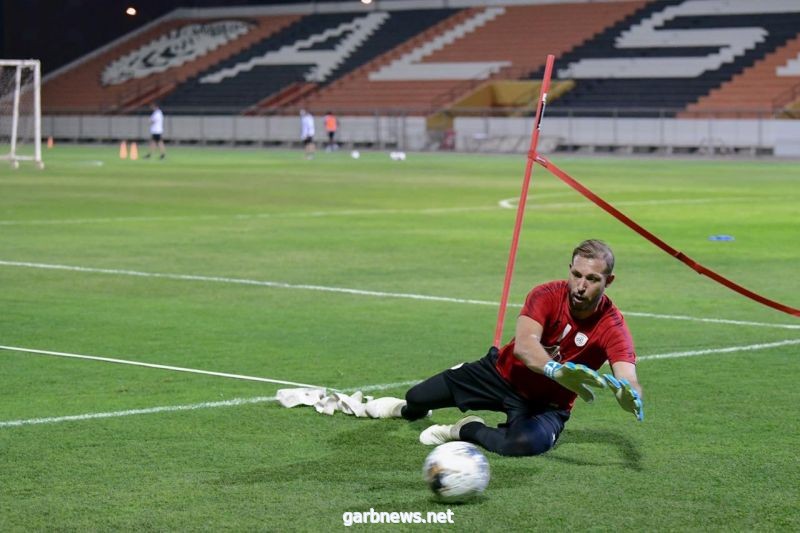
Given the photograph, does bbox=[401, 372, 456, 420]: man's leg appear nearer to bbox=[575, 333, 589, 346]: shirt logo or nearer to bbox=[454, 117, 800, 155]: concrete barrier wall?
bbox=[575, 333, 589, 346]: shirt logo

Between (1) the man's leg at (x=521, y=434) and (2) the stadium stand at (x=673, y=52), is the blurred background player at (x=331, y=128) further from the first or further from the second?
(1) the man's leg at (x=521, y=434)

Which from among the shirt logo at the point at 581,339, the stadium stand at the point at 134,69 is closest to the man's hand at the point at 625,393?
the shirt logo at the point at 581,339

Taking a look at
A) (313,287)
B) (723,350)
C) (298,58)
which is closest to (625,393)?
(723,350)

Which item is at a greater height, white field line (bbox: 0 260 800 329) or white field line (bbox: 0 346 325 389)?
white field line (bbox: 0 260 800 329)

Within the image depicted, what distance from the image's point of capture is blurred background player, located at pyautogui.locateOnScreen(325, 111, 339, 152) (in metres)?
59.9

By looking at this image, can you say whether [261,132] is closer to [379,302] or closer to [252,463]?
[379,302]

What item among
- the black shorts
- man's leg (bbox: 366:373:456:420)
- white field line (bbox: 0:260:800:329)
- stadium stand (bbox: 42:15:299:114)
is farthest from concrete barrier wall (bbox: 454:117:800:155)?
the black shorts

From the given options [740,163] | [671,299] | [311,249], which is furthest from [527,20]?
[671,299]

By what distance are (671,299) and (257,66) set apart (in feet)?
204

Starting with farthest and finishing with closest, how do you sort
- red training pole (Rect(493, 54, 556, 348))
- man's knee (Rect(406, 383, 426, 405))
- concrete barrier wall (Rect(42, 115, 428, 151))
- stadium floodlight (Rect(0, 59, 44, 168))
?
concrete barrier wall (Rect(42, 115, 428, 151)), stadium floodlight (Rect(0, 59, 44, 168)), red training pole (Rect(493, 54, 556, 348)), man's knee (Rect(406, 383, 426, 405))

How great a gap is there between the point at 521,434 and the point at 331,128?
53.0 m

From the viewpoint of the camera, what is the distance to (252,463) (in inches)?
283

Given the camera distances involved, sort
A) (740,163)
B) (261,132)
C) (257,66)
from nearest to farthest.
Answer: (740,163) → (261,132) → (257,66)

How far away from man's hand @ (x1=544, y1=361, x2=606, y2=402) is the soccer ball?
56cm
